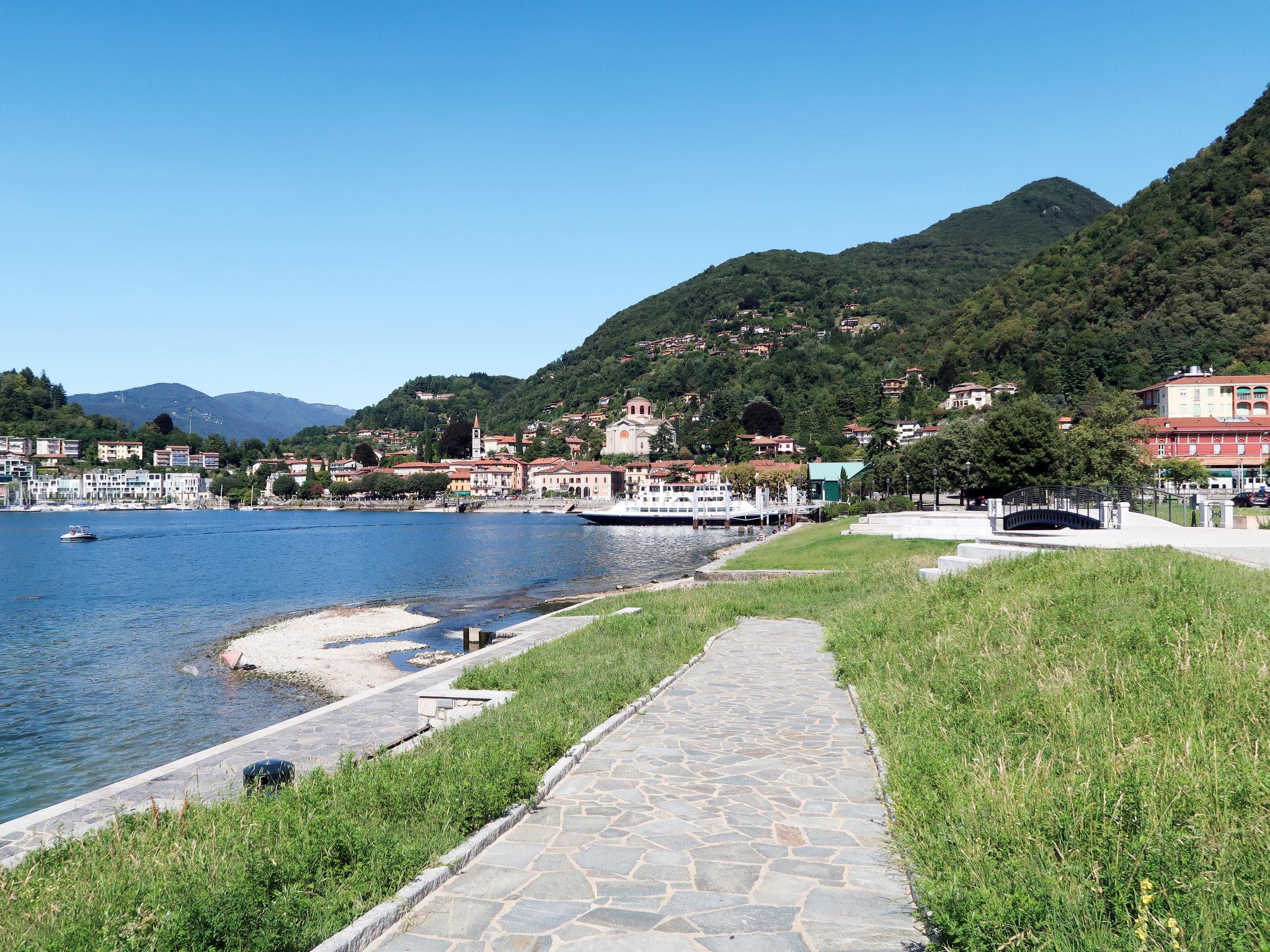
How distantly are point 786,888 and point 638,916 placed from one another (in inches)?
32.5

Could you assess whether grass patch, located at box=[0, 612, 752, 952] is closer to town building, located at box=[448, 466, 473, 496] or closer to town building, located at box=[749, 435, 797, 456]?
town building, located at box=[749, 435, 797, 456]

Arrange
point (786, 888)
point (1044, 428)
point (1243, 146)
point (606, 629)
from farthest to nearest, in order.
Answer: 1. point (1243, 146)
2. point (1044, 428)
3. point (606, 629)
4. point (786, 888)

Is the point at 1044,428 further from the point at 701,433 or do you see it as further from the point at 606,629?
the point at 701,433

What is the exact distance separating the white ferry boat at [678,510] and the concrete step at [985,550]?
229ft

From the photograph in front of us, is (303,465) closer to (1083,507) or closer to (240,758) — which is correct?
(1083,507)

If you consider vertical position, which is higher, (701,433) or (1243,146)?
(1243,146)

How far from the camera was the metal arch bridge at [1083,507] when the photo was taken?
26.6 metres

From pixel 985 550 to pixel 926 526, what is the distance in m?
13.0

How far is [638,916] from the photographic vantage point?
399cm

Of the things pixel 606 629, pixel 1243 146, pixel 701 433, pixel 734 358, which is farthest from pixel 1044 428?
pixel 734 358

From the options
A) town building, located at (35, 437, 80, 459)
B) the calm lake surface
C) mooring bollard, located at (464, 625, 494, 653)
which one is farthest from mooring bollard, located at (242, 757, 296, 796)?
town building, located at (35, 437, 80, 459)

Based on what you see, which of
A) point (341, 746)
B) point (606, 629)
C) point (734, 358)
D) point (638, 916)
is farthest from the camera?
point (734, 358)

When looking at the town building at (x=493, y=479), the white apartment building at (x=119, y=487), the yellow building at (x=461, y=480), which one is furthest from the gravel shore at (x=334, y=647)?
the white apartment building at (x=119, y=487)

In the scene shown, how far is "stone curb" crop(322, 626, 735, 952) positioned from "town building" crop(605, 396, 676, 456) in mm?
153336
